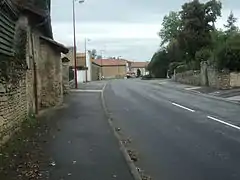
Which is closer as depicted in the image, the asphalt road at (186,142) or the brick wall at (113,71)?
the asphalt road at (186,142)

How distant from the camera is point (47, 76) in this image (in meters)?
24.0

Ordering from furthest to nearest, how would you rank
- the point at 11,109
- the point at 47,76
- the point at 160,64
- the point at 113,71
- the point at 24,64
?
1. the point at 113,71
2. the point at 160,64
3. the point at 47,76
4. the point at 24,64
5. the point at 11,109

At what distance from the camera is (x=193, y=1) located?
5506 centimetres

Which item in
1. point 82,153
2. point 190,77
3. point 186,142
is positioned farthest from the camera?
point 190,77

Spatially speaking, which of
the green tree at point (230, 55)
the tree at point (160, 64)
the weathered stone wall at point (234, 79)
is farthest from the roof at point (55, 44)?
the tree at point (160, 64)

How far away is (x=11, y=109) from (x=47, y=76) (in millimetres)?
11481

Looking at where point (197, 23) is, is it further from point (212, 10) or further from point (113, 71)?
point (113, 71)

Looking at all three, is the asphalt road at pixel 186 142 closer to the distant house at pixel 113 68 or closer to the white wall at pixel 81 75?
the white wall at pixel 81 75

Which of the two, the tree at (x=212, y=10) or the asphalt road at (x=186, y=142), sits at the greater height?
A: the tree at (x=212, y=10)

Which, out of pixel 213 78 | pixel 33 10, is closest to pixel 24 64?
pixel 33 10

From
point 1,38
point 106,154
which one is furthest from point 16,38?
point 106,154

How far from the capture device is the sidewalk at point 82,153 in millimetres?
8305

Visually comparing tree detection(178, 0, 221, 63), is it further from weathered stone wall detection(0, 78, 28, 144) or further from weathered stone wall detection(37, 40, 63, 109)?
weathered stone wall detection(0, 78, 28, 144)

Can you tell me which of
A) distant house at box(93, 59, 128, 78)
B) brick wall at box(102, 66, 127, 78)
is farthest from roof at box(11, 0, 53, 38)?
brick wall at box(102, 66, 127, 78)
